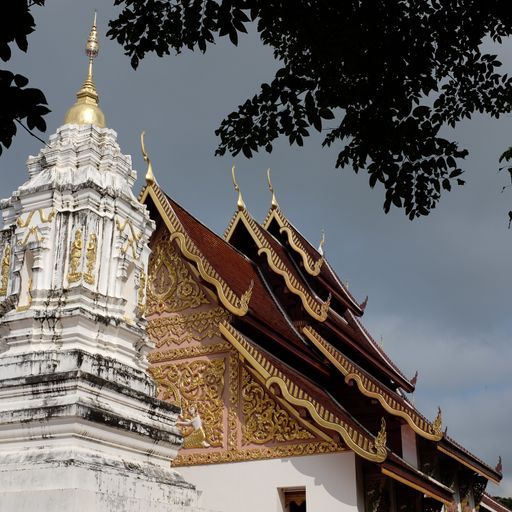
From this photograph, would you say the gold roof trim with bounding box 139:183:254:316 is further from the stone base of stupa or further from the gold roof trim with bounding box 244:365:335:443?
the stone base of stupa

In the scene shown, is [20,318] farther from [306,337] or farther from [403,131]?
[306,337]

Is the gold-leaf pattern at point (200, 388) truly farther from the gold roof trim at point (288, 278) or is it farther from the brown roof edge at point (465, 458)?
the brown roof edge at point (465, 458)

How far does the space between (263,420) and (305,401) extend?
642mm

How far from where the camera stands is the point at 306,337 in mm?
8719

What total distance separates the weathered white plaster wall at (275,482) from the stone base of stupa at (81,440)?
172 cm

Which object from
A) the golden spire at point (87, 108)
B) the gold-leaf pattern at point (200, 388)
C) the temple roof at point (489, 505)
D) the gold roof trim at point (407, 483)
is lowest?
the gold roof trim at point (407, 483)

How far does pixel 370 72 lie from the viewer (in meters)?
3.36

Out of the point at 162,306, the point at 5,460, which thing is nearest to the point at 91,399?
the point at 5,460

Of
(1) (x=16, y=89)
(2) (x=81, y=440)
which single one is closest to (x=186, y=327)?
(2) (x=81, y=440)

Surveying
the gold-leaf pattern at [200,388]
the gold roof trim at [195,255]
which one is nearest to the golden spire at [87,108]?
the gold roof trim at [195,255]

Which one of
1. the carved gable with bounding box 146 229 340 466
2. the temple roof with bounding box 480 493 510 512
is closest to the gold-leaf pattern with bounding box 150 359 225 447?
the carved gable with bounding box 146 229 340 466

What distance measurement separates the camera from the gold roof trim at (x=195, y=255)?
24.0ft

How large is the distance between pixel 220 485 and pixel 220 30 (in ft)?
16.7

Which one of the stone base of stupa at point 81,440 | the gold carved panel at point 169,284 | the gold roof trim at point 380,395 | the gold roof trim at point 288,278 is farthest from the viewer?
the gold roof trim at point 288,278
